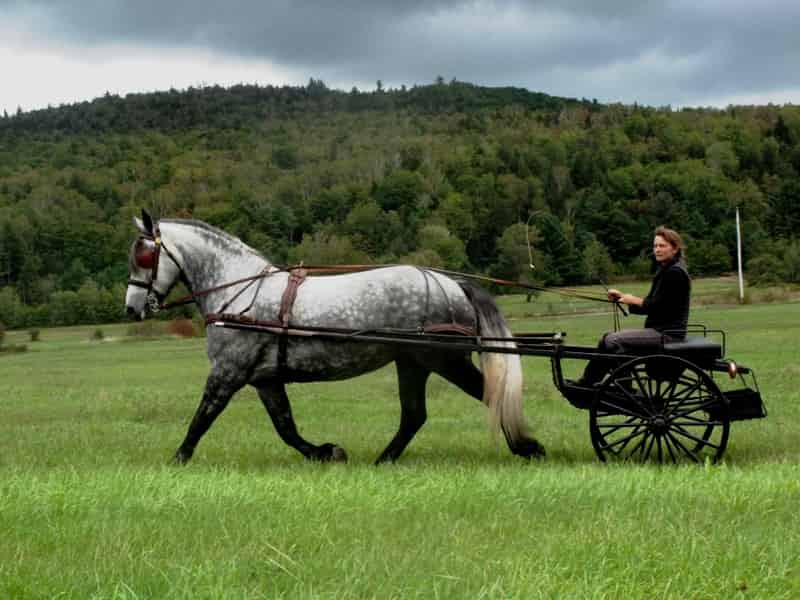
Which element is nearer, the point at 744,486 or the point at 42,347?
the point at 744,486

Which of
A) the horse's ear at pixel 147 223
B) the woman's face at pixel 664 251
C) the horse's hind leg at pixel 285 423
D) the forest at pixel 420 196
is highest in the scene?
the forest at pixel 420 196

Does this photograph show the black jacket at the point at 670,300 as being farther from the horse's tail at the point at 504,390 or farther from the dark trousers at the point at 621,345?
the horse's tail at the point at 504,390

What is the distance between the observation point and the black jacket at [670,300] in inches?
325

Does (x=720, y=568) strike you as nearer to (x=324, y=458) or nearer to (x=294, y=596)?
(x=294, y=596)

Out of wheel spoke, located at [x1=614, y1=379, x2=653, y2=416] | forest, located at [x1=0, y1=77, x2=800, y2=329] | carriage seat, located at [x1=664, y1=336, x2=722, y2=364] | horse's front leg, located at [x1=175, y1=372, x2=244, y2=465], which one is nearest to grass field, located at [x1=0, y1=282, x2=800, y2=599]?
horse's front leg, located at [x1=175, y1=372, x2=244, y2=465]

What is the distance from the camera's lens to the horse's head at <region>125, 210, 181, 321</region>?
29.7 ft

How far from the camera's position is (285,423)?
8984 millimetres

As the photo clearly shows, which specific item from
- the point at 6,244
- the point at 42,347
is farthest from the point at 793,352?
the point at 6,244

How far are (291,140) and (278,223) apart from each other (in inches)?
3524

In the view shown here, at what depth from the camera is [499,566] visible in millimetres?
4184

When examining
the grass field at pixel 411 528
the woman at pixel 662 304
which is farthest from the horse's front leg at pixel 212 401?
the woman at pixel 662 304

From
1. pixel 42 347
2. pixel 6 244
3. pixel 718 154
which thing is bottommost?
pixel 42 347

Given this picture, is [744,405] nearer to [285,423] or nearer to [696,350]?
[696,350]

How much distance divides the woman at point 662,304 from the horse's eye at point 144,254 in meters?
4.35
